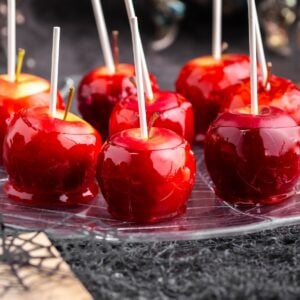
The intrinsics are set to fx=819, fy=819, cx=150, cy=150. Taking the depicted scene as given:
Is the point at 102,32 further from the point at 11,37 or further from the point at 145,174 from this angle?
the point at 145,174

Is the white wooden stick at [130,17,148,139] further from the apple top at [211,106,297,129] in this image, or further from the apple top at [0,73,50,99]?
the apple top at [0,73,50,99]

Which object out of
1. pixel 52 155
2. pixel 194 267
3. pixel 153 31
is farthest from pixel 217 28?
pixel 153 31

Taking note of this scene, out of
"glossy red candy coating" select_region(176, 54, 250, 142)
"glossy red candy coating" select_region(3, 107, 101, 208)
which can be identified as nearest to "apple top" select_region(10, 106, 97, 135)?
"glossy red candy coating" select_region(3, 107, 101, 208)

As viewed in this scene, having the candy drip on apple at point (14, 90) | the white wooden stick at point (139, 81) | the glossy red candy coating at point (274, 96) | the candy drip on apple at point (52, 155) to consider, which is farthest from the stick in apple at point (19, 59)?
the glossy red candy coating at point (274, 96)

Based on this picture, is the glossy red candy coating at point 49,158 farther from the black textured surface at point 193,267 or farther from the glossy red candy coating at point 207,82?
the glossy red candy coating at point 207,82

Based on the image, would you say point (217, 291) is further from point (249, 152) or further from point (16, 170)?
point (16, 170)

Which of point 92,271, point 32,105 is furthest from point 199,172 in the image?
point 92,271
